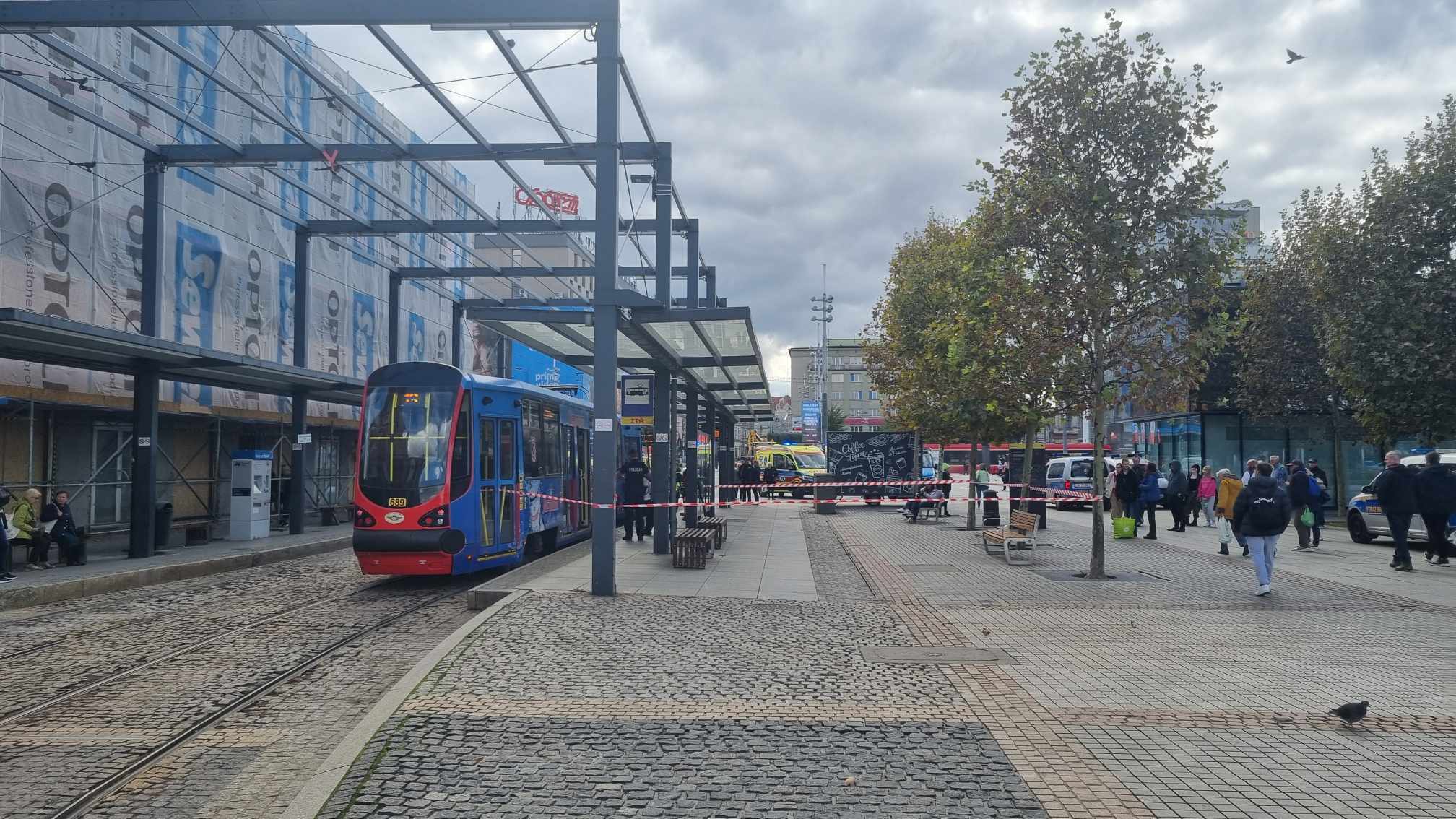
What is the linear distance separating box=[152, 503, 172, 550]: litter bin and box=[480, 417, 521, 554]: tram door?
703cm

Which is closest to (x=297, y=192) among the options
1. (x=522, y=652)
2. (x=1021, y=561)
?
(x=1021, y=561)

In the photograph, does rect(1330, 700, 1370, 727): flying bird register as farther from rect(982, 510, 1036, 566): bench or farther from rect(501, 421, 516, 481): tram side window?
rect(501, 421, 516, 481): tram side window

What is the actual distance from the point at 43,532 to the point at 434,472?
21.7ft

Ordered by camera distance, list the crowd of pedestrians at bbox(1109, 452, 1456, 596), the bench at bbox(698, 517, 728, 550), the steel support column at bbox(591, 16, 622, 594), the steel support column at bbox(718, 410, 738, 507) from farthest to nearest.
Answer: the steel support column at bbox(718, 410, 738, 507), the bench at bbox(698, 517, 728, 550), the crowd of pedestrians at bbox(1109, 452, 1456, 596), the steel support column at bbox(591, 16, 622, 594)

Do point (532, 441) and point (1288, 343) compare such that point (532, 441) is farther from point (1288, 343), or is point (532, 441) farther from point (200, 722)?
point (1288, 343)

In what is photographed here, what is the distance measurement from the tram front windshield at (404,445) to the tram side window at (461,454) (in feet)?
0.34

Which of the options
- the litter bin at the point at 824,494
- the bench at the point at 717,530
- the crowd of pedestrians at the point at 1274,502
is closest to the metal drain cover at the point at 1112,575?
the crowd of pedestrians at the point at 1274,502

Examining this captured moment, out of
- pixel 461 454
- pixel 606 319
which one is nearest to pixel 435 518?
pixel 461 454

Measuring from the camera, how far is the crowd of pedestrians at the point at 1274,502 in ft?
41.8

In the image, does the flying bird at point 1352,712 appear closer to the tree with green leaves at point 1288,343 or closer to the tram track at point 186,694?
the tram track at point 186,694

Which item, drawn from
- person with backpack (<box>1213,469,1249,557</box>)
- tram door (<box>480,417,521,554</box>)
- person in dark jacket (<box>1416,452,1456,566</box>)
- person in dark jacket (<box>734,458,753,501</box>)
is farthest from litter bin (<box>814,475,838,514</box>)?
person in dark jacket (<box>1416,452,1456,566</box>)

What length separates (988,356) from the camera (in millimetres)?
→ 18219

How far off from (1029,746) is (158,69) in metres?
22.0

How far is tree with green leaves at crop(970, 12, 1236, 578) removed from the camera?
13.9 metres
